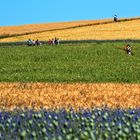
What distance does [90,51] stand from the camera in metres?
57.5

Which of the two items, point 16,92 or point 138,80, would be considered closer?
point 16,92

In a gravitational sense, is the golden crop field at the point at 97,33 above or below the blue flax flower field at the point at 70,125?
below

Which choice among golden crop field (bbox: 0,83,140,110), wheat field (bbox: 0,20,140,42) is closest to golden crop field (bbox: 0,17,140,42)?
wheat field (bbox: 0,20,140,42)

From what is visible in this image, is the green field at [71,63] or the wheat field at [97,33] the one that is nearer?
the green field at [71,63]

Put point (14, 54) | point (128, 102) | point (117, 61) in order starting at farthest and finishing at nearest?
point (14, 54)
point (117, 61)
point (128, 102)

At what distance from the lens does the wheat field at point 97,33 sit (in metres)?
76.0

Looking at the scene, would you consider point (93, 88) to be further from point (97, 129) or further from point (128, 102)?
point (97, 129)

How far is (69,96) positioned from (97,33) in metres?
56.4

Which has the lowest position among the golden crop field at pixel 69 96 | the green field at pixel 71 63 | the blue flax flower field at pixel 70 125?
the green field at pixel 71 63

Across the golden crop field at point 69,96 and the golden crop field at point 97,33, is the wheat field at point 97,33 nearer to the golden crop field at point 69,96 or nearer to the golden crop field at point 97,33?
the golden crop field at point 97,33

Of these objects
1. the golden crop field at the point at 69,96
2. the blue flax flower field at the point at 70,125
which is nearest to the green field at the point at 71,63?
the golden crop field at the point at 69,96

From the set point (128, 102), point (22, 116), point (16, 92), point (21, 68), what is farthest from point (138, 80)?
point (22, 116)

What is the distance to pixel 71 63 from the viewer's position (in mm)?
50188

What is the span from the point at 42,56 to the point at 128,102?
33135mm
